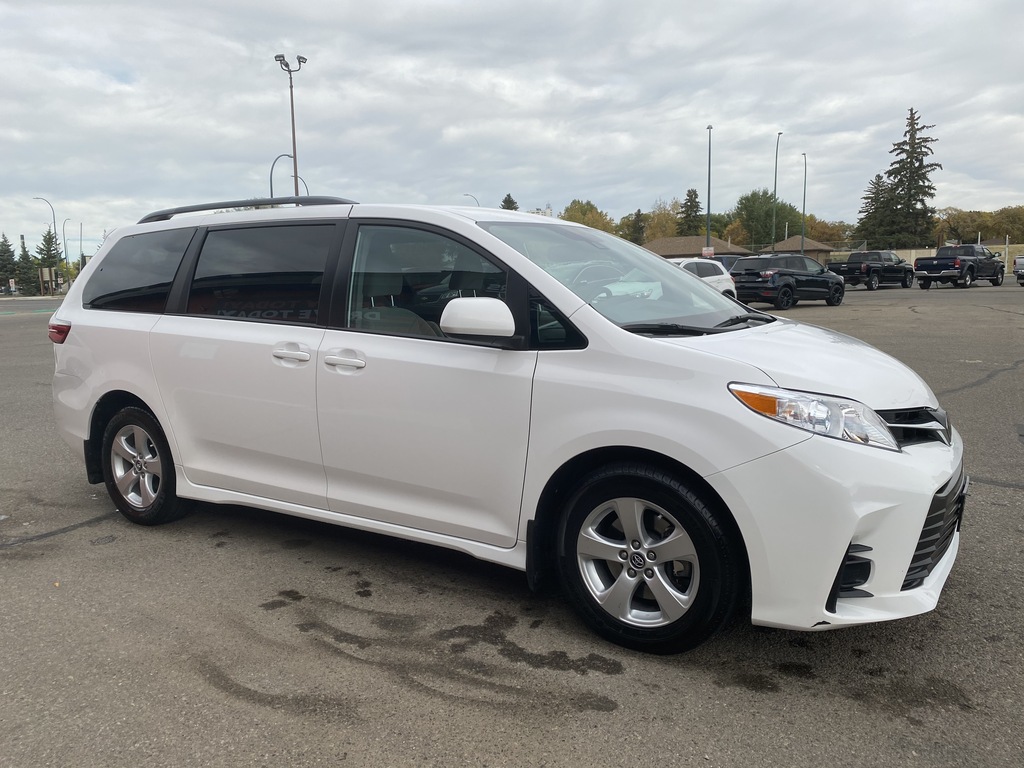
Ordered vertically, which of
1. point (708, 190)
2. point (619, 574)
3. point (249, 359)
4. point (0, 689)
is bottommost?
point (0, 689)

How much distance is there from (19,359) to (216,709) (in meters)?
13.7

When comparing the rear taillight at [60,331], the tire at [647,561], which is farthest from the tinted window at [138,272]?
the tire at [647,561]

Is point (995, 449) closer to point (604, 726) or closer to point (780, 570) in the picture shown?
point (780, 570)

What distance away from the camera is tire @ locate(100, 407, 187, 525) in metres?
4.50

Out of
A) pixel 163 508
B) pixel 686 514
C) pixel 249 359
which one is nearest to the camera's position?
pixel 686 514

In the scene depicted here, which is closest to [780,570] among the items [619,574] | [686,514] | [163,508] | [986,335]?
[686,514]

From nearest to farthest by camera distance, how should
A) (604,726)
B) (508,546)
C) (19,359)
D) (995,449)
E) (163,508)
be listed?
(604,726) < (508,546) < (163,508) < (995,449) < (19,359)

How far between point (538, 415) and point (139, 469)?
2.77 m

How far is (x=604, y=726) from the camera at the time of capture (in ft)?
8.50

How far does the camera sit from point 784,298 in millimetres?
23906

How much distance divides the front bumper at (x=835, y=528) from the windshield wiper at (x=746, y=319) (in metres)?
0.96

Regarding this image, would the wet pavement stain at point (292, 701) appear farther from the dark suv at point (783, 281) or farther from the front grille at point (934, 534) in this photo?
the dark suv at point (783, 281)

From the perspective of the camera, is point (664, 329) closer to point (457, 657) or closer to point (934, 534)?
point (934, 534)

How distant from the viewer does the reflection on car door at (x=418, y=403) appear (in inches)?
Answer: 129
